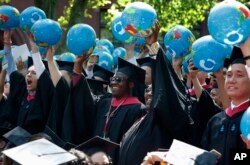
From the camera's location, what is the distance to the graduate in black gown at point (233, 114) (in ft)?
20.6

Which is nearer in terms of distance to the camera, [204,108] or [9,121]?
[204,108]

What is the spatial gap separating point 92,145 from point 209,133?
134 cm

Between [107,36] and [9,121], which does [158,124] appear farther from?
[107,36]

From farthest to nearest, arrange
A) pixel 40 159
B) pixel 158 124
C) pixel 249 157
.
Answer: pixel 158 124
pixel 249 157
pixel 40 159

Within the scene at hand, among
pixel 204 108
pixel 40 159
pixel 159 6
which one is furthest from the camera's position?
pixel 159 6

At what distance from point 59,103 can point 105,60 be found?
1.63 meters

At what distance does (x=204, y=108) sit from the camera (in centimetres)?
743

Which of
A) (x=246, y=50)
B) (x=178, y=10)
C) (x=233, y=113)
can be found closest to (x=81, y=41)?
(x=233, y=113)

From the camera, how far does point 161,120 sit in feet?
22.0

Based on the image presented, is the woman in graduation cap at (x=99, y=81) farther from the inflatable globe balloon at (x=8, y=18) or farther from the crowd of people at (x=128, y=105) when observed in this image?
the inflatable globe balloon at (x=8, y=18)

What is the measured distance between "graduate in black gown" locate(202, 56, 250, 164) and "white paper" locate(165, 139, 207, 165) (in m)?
1.39

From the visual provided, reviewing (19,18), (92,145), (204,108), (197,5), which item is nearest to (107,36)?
(197,5)

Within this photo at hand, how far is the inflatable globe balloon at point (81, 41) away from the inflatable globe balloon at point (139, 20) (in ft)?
2.32

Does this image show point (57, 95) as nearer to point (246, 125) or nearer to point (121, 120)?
point (121, 120)
